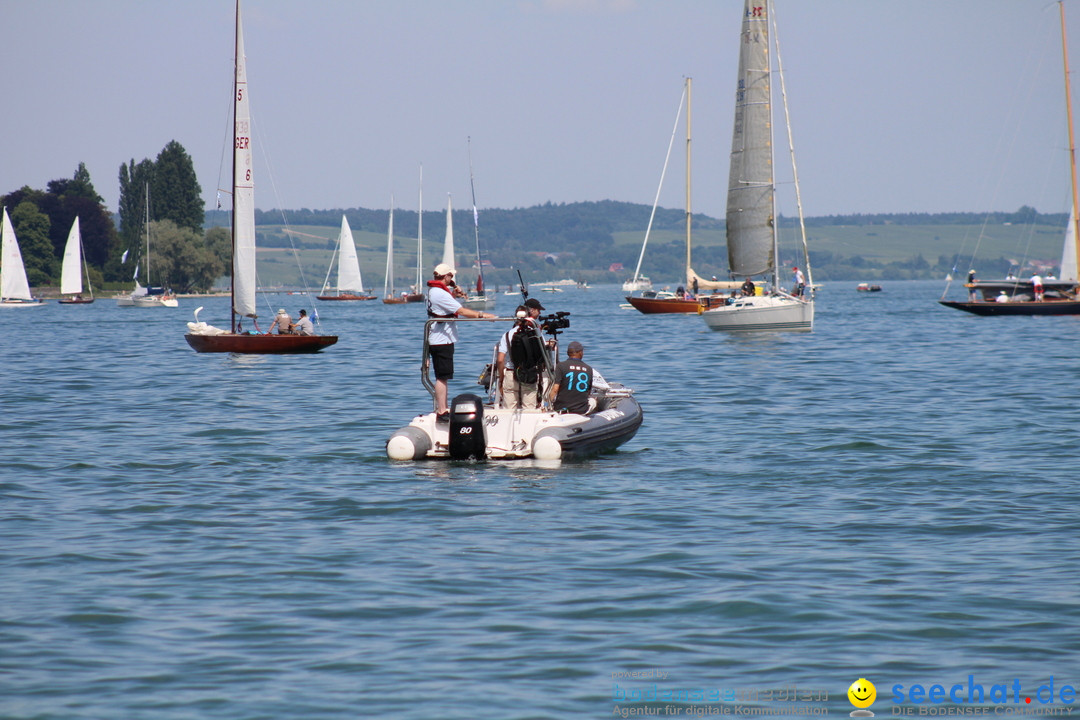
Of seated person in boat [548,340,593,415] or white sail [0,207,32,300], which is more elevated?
white sail [0,207,32,300]

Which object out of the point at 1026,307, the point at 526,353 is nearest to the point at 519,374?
the point at 526,353

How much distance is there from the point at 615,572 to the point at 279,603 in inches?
112

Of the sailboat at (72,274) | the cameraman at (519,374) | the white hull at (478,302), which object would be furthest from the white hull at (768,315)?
the sailboat at (72,274)

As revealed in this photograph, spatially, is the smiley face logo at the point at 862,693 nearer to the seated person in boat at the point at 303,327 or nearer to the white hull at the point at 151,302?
the seated person in boat at the point at 303,327

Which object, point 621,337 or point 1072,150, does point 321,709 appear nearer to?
point 621,337

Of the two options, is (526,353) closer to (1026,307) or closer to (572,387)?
(572,387)

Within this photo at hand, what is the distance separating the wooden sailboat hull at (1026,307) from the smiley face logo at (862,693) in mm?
55156

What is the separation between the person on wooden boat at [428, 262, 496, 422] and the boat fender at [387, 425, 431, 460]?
1.39ft

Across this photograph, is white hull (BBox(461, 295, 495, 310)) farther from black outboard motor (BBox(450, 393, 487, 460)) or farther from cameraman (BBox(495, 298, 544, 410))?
black outboard motor (BBox(450, 393, 487, 460))

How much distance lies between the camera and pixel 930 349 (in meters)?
42.5

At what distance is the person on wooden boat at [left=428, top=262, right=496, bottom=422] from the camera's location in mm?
16016

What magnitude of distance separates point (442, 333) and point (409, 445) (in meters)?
1.67

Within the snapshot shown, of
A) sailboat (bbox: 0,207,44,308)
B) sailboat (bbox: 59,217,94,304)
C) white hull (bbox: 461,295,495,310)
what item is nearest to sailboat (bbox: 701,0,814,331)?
white hull (bbox: 461,295,495,310)

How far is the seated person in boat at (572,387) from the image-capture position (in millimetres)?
16469
